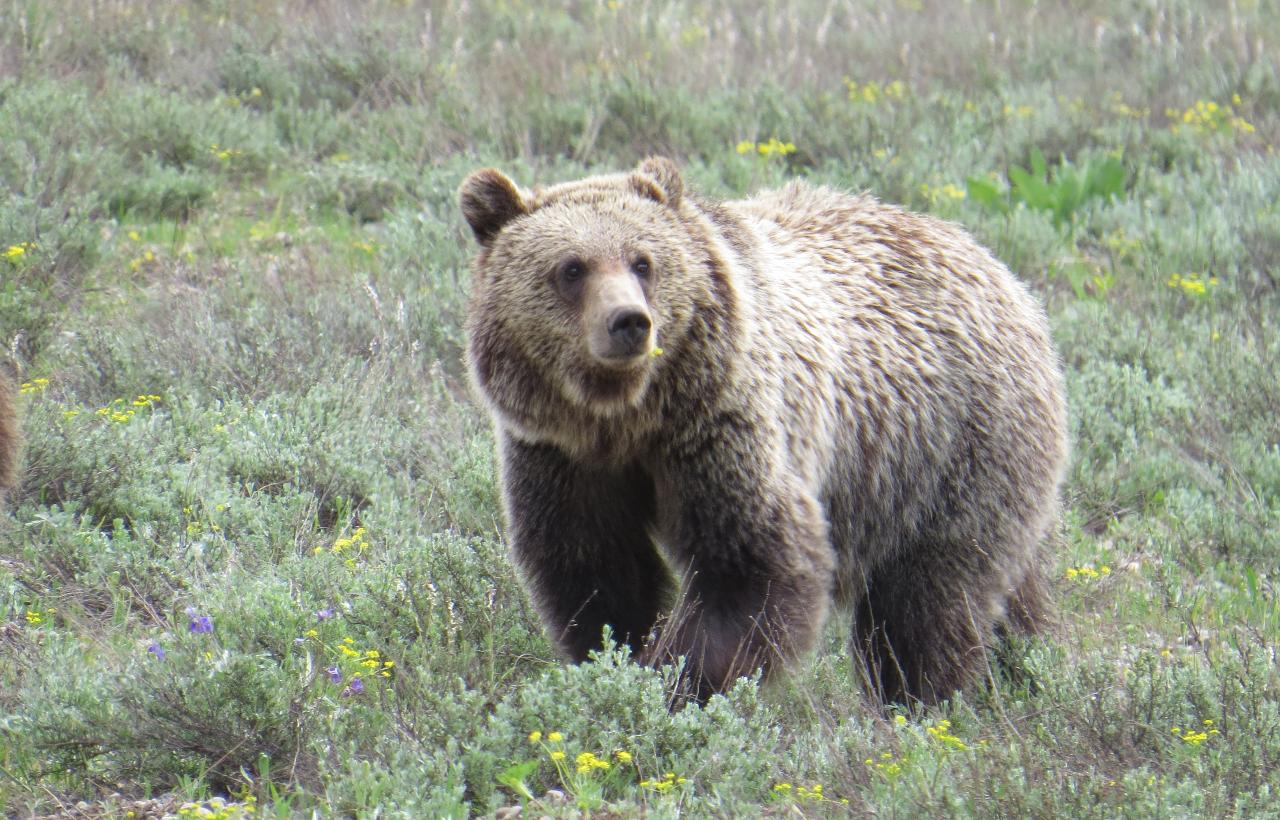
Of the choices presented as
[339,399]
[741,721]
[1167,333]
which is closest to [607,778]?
[741,721]

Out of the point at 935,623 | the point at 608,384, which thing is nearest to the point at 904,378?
the point at 935,623

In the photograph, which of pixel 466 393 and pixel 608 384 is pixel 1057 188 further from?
pixel 608 384

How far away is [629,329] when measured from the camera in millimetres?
4012

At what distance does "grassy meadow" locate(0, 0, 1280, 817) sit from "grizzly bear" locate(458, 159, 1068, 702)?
273 mm

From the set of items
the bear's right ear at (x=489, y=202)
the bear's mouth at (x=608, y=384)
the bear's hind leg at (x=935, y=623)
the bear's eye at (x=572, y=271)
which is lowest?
the bear's hind leg at (x=935, y=623)

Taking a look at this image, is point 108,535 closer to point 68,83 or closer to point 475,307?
point 475,307

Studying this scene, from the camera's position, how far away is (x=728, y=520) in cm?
425

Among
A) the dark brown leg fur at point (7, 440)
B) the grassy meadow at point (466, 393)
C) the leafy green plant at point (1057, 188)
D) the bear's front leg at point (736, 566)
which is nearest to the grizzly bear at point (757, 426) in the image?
the bear's front leg at point (736, 566)

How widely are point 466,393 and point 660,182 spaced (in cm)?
240

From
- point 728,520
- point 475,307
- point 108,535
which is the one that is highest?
point 475,307

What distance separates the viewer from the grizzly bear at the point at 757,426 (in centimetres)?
427

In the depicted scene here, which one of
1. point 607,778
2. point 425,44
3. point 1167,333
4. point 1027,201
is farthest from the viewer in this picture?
point 425,44

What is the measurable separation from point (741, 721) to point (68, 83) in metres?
6.69

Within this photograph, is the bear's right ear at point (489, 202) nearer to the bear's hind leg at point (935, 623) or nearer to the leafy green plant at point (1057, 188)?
the bear's hind leg at point (935, 623)
